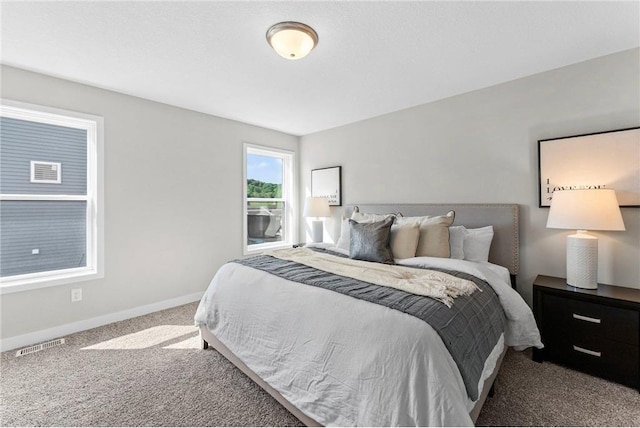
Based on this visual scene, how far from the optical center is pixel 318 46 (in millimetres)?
2164

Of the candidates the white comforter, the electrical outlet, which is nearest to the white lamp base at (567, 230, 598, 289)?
the white comforter

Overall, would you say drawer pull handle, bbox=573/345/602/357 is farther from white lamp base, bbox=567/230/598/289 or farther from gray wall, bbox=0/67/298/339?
gray wall, bbox=0/67/298/339

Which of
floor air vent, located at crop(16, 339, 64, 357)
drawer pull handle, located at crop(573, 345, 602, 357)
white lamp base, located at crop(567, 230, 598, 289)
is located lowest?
floor air vent, located at crop(16, 339, 64, 357)

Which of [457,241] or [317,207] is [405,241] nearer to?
[457,241]

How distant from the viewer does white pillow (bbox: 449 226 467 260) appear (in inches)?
103

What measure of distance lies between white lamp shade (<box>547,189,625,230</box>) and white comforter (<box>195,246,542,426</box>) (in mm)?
692

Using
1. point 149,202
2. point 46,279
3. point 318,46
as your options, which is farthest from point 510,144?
point 46,279

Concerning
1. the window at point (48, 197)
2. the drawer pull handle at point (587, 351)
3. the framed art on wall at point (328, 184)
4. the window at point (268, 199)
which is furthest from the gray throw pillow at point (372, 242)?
the window at point (48, 197)

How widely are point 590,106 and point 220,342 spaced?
11.7 feet

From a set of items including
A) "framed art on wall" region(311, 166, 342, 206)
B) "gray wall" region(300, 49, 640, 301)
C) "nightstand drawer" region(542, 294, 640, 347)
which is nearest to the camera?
"nightstand drawer" region(542, 294, 640, 347)

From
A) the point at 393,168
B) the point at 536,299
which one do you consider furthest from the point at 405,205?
the point at 536,299

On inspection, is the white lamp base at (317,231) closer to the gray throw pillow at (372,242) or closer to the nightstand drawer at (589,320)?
the gray throw pillow at (372,242)

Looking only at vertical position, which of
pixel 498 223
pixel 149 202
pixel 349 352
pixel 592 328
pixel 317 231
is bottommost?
pixel 592 328

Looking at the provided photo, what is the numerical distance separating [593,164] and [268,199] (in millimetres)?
3864
